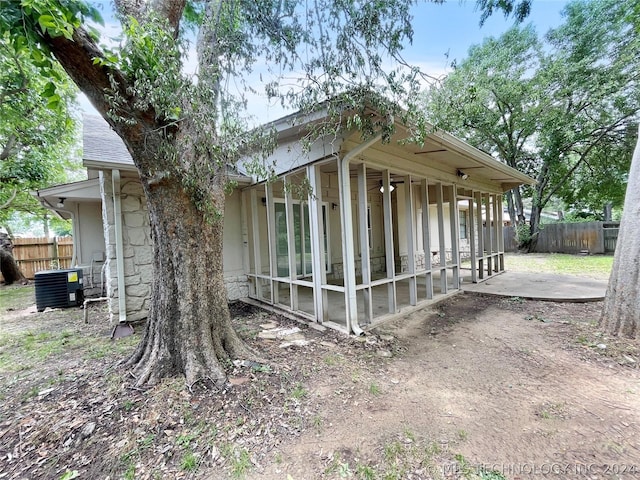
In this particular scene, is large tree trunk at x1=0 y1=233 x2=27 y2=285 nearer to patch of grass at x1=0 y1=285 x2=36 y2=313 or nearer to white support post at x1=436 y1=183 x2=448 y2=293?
patch of grass at x1=0 y1=285 x2=36 y2=313

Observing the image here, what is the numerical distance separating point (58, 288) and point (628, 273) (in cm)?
1009

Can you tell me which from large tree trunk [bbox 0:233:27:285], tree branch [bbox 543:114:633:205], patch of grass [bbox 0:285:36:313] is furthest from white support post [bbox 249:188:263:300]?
tree branch [bbox 543:114:633:205]

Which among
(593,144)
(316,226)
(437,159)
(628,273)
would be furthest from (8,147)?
(593,144)

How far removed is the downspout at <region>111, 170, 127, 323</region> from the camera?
15.1 ft

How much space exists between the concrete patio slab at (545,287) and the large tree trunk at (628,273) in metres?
1.85

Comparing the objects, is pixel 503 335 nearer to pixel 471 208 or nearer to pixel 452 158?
pixel 452 158

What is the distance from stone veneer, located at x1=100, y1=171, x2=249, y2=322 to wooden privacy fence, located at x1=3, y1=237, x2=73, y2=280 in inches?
396

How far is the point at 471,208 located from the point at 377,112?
18.7 ft

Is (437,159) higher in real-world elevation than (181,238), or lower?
higher

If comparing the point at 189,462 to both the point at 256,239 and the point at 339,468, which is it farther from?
the point at 256,239

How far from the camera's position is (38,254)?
11.7 metres

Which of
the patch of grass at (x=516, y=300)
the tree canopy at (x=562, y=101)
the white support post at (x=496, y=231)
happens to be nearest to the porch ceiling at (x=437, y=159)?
the white support post at (x=496, y=231)

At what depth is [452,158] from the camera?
231 inches

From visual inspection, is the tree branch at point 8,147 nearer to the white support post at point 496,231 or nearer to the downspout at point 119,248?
the downspout at point 119,248
